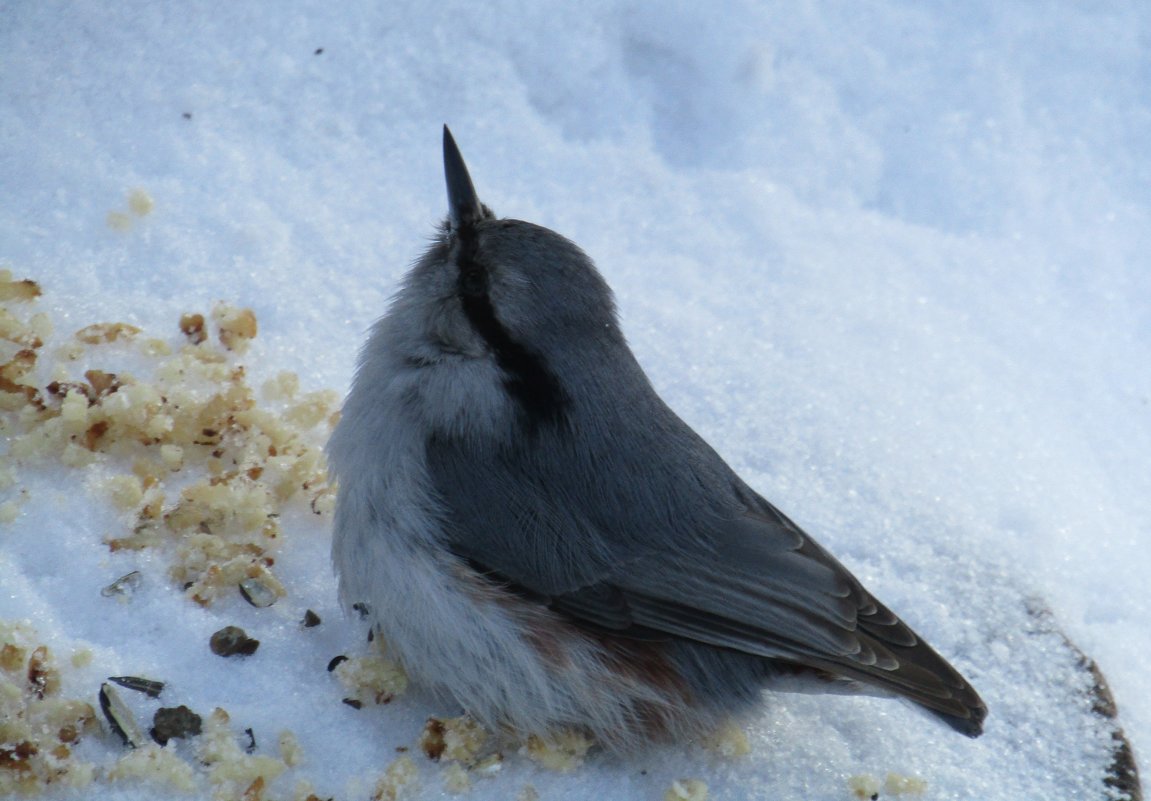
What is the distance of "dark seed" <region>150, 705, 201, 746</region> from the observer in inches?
94.9

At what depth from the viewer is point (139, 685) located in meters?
2.48

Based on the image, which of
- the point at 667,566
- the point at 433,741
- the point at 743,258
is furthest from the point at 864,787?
the point at 743,258

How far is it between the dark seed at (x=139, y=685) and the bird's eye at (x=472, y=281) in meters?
0.99

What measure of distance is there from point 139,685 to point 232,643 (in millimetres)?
201

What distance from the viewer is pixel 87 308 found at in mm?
3250

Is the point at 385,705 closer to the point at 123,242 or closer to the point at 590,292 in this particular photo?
the point at 590,292

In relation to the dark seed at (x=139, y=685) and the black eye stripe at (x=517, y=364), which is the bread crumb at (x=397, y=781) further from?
the black eye stripe at (x=517, y=364)

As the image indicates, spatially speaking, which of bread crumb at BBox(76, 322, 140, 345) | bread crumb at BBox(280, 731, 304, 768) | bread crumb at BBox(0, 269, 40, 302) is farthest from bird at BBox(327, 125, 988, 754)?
bread crumb at BBox(0, 269, 40, 302)

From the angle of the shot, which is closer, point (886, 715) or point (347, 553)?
point (347, 553)

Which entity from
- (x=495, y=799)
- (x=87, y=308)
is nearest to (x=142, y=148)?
(x=87, y=308)

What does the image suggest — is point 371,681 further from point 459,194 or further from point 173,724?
point 459,194

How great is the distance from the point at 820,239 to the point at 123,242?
6.52 feet

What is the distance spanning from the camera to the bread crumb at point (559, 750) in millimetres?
2553

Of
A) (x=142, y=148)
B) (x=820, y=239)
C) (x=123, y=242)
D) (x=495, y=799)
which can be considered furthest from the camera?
(x=820, y=239)
